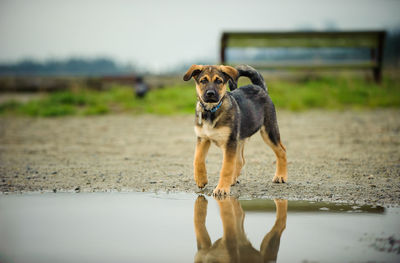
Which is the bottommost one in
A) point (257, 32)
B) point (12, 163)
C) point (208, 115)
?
point (12, 163)

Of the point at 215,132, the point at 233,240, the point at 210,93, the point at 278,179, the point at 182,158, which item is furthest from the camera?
the point at 182,158

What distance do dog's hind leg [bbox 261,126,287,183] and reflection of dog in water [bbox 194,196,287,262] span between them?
0.88 metres

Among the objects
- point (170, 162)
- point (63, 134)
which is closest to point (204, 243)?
point (170, 162)

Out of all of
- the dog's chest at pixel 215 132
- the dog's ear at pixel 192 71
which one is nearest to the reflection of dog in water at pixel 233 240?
the dog's chest at pixel 215 132

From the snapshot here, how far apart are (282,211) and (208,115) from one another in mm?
1261

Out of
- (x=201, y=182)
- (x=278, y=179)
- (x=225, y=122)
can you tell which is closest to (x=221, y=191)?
(x=201, y=182)

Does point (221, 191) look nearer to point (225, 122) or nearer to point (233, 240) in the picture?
point (225, 122)

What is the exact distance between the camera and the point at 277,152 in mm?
5023

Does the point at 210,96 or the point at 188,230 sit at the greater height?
the point at 210,96

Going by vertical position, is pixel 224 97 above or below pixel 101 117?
above

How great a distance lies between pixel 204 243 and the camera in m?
3.05

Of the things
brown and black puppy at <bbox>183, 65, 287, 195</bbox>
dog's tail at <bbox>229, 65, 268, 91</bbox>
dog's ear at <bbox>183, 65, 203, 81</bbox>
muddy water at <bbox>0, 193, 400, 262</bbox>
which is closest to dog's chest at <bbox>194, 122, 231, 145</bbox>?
brown and black puppy at <bbox>183, 65, 287, 195</bbox>

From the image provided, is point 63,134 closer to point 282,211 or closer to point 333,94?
point 282,211

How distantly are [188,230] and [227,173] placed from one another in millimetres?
1219
